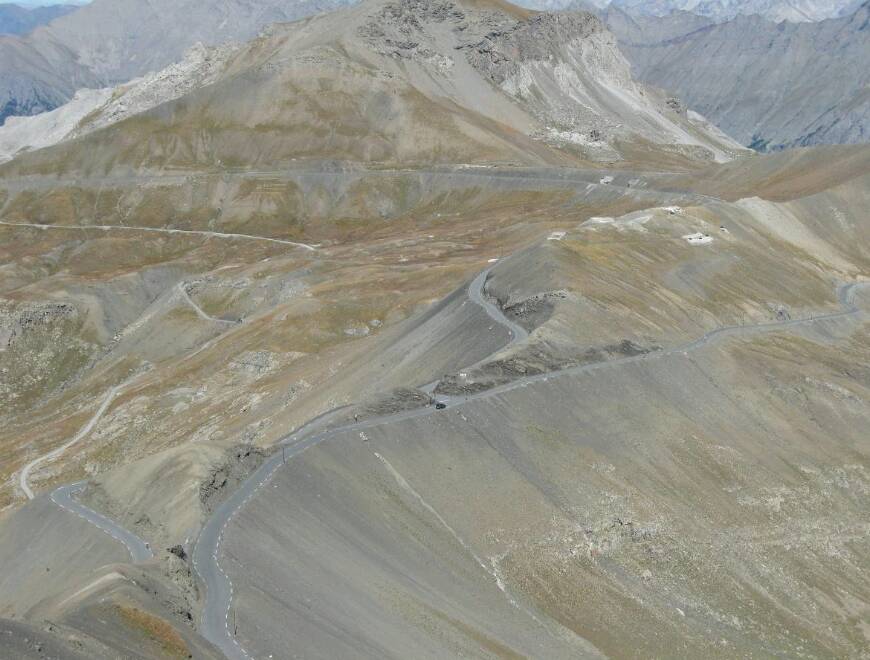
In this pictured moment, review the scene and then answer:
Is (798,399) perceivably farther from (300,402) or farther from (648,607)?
(300,402)

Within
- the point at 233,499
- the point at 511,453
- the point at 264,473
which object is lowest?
the point at 511,453

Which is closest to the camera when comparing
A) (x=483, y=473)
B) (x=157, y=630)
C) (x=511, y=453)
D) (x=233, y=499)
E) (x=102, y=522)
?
(x=157, y=630)

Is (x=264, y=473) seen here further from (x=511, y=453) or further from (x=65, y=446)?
(x=65, y=446)

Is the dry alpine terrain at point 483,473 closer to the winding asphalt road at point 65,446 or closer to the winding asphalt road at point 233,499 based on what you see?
the winding asphalt road at point 233,499

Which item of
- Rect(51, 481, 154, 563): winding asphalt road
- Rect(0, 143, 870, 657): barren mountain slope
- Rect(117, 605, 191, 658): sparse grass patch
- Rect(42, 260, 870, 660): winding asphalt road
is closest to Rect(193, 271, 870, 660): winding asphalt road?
Rect(42, 260, 870, 660): winding asphalt road

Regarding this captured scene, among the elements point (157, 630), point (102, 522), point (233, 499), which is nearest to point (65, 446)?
point (102, 522)

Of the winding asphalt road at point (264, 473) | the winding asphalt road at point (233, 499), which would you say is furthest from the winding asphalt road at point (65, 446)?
the winding asphalt road at point (264, 473)

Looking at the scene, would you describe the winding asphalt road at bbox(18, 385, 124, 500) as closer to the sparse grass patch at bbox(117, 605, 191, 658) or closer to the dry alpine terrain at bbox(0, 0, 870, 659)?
the dry alpine terrain at bbox(0, 0, 870, 659)
